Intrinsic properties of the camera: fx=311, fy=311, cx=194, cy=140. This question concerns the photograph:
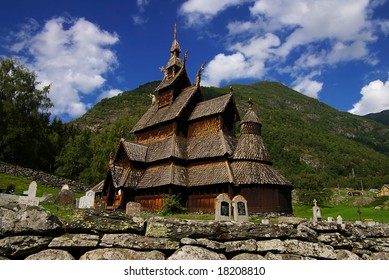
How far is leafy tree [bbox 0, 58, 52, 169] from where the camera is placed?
42094 mm

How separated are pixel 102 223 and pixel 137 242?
835mm

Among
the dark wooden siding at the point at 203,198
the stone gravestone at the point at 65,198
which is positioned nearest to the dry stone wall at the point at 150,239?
the stone gravestone at the point at 65,198

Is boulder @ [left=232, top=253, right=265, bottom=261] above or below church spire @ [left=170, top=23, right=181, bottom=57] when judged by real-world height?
below

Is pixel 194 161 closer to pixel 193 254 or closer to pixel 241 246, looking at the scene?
pixel 241 246

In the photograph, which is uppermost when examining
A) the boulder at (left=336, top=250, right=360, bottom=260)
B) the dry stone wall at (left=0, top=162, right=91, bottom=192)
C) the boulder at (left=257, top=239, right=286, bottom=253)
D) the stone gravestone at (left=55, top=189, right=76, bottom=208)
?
the dry stone wall at (left=0, top=162, right=91, bottom=192)

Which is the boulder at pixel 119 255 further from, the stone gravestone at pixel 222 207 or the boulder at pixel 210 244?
the stone gravestone at pixel 222 207

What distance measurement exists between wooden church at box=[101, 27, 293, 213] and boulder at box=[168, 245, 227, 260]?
17092 mm

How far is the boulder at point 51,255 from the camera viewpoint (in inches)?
232

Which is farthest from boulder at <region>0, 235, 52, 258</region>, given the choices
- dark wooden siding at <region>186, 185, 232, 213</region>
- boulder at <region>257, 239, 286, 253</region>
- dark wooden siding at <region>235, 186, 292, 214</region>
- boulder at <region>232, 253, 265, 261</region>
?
dark wooden siding at <region>235, 186, 292, 214</region>

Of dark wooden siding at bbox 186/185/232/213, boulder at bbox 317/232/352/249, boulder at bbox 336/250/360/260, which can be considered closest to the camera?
boulder at bbox 336/250/360/260

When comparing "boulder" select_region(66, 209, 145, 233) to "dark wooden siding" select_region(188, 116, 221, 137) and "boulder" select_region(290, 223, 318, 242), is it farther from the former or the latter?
"dark wooden siding" select_region(188, 116, 221, 137)

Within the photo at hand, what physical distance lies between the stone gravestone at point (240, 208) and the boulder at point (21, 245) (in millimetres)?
11416
